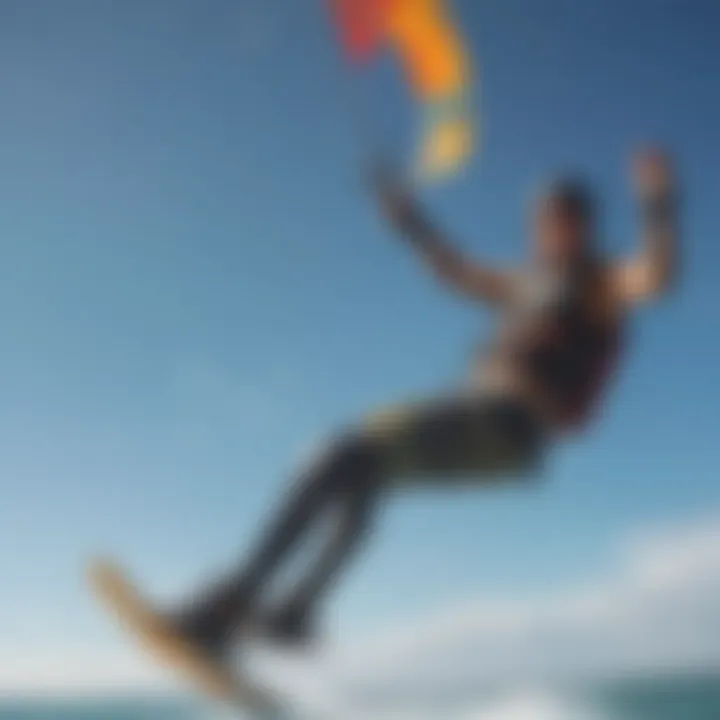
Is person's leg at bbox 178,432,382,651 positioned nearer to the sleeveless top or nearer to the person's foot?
the person's foot

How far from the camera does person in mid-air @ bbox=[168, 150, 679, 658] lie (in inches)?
168

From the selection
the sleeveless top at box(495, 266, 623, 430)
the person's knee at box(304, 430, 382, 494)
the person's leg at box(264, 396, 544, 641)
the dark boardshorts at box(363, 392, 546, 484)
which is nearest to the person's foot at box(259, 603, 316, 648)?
the person's leg at box(264, 396, 544, 641)

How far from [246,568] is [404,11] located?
6.75 feet

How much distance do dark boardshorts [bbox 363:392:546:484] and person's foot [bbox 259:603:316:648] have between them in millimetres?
546

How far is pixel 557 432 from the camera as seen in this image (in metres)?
4.49

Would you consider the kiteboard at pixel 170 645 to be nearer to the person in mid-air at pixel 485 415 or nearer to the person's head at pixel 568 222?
the person in mid-air at pixel 485 415

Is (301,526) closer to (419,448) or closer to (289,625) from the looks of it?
(289,625)

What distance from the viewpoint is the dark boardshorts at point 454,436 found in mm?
4320

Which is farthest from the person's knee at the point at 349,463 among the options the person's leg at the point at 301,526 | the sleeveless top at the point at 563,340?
the sleeveless top at the point at 563,340

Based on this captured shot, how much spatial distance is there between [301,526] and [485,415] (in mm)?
724

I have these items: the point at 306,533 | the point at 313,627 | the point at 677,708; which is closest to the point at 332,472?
the point at 306,533

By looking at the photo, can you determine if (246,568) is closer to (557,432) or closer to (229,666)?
(229,666)

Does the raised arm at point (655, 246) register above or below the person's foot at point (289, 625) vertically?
above

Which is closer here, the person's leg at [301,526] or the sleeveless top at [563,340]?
the person's leg at [301,526]
